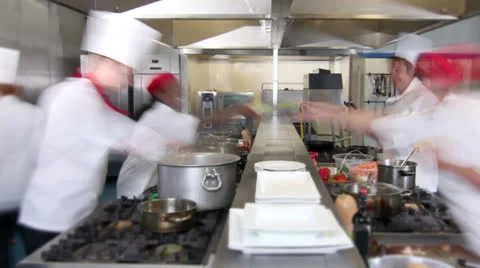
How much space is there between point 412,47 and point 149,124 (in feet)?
5.72

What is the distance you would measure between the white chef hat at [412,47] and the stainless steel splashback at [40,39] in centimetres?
292

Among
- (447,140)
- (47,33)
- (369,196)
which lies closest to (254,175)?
(369,196)

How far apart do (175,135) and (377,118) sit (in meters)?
1.39

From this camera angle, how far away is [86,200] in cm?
174

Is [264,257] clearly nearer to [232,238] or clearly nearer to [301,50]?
[232,238]

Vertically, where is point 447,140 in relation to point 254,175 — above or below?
above

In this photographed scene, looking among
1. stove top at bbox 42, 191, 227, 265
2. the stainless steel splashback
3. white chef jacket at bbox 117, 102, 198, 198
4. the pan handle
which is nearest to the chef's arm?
stove top at bbox 42, 191, 227, 265

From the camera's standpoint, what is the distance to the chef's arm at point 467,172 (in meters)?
1.40

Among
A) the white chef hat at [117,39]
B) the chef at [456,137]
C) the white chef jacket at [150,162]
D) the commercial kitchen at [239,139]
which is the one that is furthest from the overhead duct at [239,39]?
the chef at [456,137]

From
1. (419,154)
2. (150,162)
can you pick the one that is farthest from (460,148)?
(150,162)

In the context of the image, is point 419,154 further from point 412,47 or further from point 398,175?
point 398,175

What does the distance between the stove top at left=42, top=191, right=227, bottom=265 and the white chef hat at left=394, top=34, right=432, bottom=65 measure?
63.7 inches

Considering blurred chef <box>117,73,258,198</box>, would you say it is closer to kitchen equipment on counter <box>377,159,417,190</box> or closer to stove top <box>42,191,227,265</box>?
stove top <box>42,191,227,265</box>

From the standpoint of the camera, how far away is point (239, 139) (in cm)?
304
